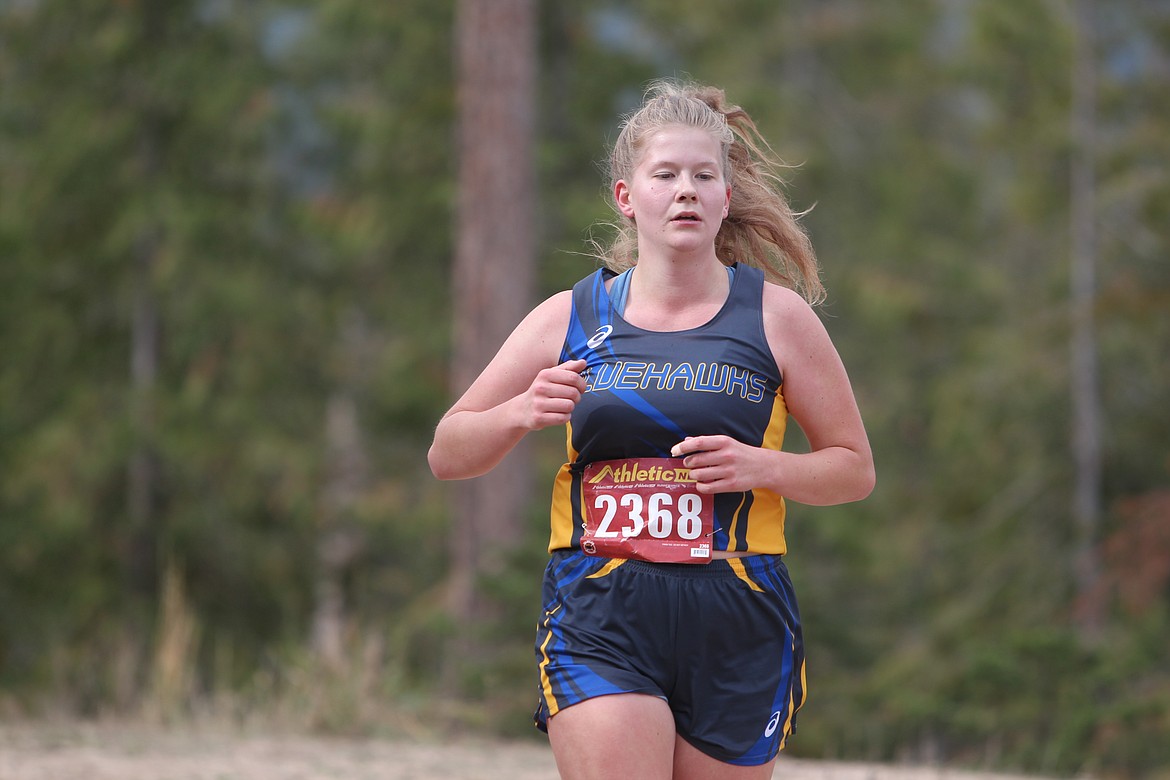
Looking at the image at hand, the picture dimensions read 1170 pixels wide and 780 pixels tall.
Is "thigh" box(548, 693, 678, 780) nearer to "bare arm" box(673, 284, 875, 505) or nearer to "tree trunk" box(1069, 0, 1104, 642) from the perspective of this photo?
"bare arm" box(673, 284, 875, 505)

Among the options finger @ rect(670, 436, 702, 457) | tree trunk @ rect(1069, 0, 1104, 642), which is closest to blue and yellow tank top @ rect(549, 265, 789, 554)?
finger @ rect(670, 436, 702, 457)

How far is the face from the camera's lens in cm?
285

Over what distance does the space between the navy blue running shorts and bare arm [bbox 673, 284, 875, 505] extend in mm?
210

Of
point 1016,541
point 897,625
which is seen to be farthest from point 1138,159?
point 897,625

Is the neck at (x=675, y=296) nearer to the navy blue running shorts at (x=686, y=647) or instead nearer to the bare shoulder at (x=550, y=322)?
the bare shoulder at (x=550, y=322)

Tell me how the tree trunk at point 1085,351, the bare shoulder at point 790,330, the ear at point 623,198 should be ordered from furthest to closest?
the tree trunk at point 1085,351 → the ear at point 623,198 → the bare shoulder at point 790,330

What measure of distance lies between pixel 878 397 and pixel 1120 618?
6.86 m

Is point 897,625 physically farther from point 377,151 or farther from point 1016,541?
point 377,151

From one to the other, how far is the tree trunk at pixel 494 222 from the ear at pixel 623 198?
7.78m

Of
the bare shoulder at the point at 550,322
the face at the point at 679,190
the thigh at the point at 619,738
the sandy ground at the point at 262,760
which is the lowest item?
the sandy ground at the point at 262,760

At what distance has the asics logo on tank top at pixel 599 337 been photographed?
2852 millimetres

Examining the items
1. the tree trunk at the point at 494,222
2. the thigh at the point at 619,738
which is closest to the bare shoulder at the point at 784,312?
the thigh at the point at 619,738

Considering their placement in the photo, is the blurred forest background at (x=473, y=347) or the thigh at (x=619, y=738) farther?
the blurred forest background at (x=473, y=347)

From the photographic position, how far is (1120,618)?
1144cm
